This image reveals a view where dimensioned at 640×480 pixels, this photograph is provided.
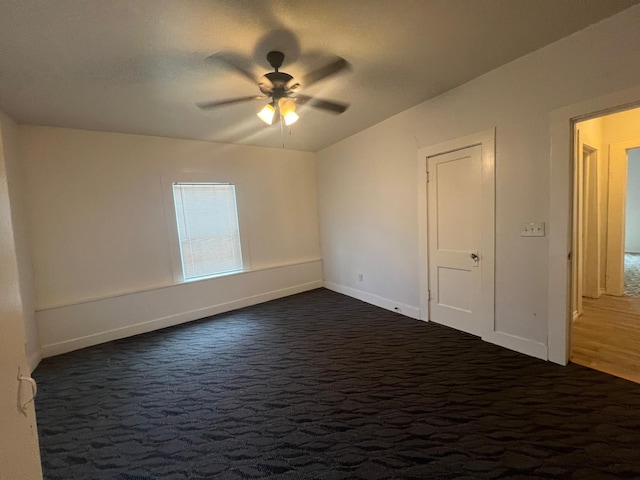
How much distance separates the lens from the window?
14.4 feet

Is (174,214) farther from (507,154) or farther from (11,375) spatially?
(507,154)

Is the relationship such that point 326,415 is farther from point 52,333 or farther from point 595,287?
point 595,287

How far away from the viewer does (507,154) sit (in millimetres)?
2803

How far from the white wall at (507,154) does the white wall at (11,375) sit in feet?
11.2

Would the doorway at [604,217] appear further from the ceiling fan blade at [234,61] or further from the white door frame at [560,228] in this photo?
the ceiling fan blade at [234,61]

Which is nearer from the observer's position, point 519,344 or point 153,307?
point 519,344

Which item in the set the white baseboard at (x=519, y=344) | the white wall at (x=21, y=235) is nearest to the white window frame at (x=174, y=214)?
the white wall at (x=21, y=235)

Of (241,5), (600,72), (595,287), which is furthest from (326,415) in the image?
(595,287)

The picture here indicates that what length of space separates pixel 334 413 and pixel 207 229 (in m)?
3.46

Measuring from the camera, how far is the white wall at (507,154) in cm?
221

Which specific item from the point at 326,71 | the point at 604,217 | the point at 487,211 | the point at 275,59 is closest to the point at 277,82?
the point at 275,59

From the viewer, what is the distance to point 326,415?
2.10 meters

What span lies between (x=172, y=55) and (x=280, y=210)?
3.31m

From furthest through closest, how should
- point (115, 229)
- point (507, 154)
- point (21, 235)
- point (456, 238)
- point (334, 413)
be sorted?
point (115, 229) → point (456, 238) → point (21, 235) → point (507, 154) → point (334, 413)
